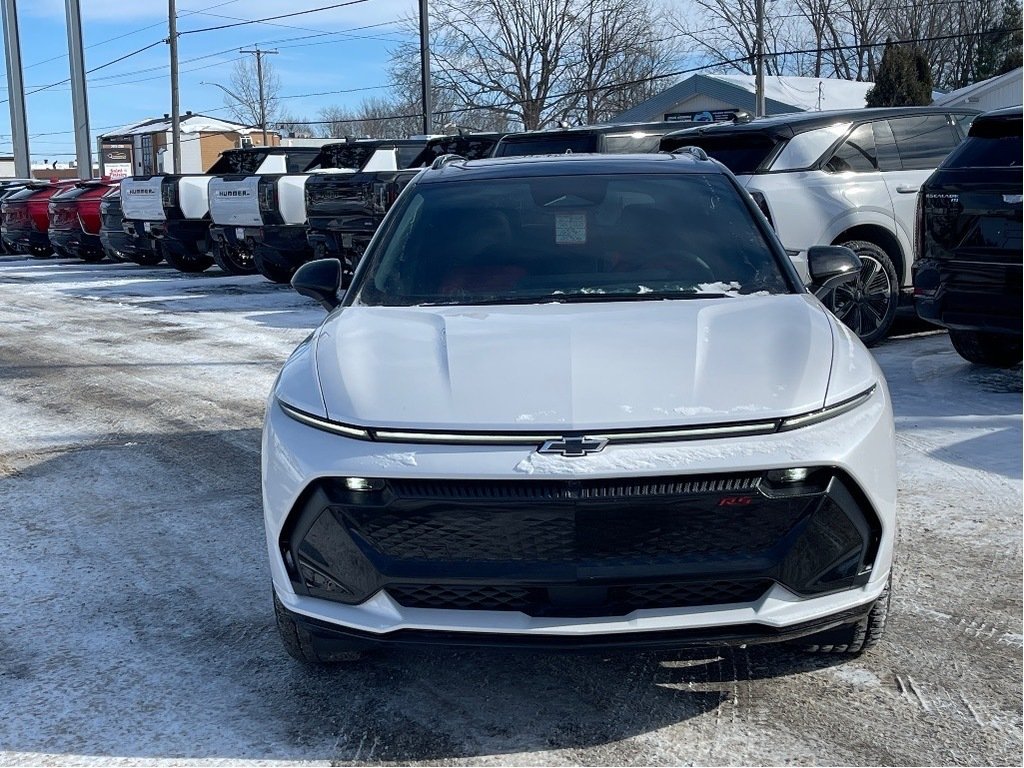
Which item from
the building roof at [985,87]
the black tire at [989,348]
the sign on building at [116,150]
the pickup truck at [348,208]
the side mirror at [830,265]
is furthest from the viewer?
the sign on building at [116,150]

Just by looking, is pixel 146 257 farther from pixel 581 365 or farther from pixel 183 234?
pixel 581 365

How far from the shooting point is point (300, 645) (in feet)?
11.1

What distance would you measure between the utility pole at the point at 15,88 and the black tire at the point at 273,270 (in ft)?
119

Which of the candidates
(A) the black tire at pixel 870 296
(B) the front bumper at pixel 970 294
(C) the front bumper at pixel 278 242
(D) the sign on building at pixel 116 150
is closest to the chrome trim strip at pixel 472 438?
(B) the front bumper at pixel 970 294

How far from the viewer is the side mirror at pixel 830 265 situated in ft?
14.5

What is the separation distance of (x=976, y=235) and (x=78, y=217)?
18569 millimetres

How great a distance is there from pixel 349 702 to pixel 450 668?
0.35 m

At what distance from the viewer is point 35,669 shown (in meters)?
3.64

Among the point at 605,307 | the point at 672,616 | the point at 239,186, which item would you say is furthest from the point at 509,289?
the point at 239,186

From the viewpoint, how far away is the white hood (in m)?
3.03

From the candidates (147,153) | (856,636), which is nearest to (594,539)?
(856,636)

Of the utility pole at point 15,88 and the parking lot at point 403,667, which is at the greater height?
the utility pole at point 15,88

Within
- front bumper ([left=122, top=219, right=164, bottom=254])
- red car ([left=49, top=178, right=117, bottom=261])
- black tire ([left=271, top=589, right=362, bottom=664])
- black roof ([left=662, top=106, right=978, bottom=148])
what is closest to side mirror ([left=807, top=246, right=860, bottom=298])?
black tire ([left=271, top=589, right=362, bottom=664])

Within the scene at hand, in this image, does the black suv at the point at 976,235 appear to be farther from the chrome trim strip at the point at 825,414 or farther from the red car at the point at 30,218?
the red car at the point at 30,218
